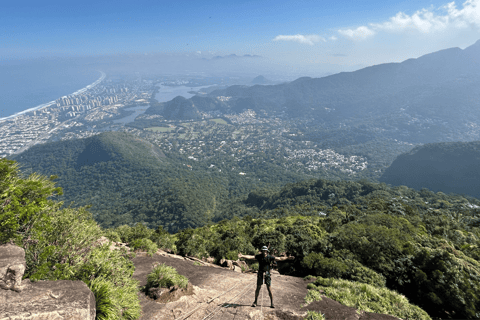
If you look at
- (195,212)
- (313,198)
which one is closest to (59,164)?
(195,212)

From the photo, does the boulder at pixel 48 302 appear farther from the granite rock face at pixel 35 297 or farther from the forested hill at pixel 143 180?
the forested hill at pixel 143 180

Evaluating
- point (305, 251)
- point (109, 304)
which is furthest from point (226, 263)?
point (109, 304)

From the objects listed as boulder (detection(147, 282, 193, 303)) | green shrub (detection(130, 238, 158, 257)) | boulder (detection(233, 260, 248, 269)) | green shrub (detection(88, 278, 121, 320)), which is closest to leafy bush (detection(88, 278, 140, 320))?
green shrub (detection(88, 278, 121, 320))

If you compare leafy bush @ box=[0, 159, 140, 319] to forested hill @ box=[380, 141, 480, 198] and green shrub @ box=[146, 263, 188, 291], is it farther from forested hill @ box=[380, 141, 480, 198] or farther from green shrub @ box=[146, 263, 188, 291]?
forested hill @ box=[380, 141, 480, 198]

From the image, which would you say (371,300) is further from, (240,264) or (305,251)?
(240,264)

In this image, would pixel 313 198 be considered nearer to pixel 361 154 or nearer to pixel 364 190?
pixel 364 190

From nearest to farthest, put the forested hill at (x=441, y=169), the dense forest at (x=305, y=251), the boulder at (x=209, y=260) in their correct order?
the dense forest at (x=305, y=251) < the boulder at (x=209, y=260) < the forested hill at (x=441, y=169)

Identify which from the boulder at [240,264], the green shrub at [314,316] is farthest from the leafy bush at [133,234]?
the green shrub at [314,316]
